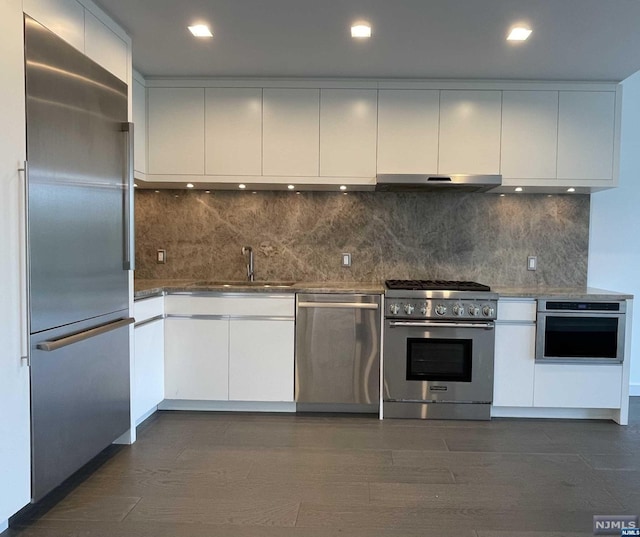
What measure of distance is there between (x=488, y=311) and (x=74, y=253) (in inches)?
103

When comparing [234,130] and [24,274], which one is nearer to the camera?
[24,274]

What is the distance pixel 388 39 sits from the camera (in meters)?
2.83

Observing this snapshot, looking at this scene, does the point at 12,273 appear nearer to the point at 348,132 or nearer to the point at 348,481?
the point at 348,481

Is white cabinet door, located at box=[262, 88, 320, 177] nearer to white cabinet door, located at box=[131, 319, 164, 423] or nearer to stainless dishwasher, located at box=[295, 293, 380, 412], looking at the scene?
stainless dishwasher, located at box=[295, 293, 380, 412]

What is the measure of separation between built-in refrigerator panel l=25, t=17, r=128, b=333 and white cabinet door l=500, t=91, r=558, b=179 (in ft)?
8.74

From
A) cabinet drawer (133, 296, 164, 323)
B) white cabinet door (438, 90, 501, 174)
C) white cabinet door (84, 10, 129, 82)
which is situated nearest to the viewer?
white cabinet door (84, 10, 129, 82)

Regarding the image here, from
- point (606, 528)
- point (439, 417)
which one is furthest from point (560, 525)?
point (439, 417)

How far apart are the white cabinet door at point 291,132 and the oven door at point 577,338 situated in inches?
80.3

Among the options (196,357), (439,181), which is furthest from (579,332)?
(196,357)

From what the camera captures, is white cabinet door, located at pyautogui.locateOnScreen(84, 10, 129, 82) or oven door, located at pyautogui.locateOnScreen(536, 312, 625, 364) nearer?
white cabinet door, located at pyautogui.locateOnScreen(84, 10, 129, 82)

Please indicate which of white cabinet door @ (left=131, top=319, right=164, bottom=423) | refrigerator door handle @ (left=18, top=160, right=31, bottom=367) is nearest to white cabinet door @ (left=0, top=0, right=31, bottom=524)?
refrigerator door handle @ (left=18, top=160, right=31, bottom=367)

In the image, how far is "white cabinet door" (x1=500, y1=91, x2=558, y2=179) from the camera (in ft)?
11.4

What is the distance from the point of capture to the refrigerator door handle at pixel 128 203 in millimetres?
2680
